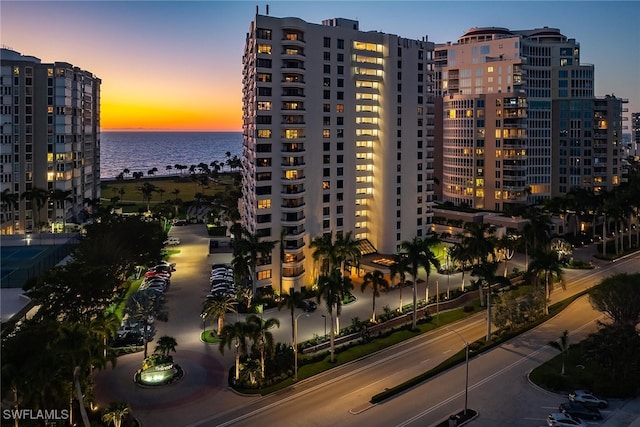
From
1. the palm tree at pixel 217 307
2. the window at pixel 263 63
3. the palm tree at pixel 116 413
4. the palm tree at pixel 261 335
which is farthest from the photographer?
the window at pixel 263 63

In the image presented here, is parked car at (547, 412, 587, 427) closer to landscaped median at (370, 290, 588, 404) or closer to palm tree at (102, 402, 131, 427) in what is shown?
landscaped median at (370, 290, 588, 404)

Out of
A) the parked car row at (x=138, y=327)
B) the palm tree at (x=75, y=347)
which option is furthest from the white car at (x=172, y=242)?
the palm tree at (x=75, y=347)

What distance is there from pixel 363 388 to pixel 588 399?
18943 mm

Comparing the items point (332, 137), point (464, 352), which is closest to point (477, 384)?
point (464, 352)

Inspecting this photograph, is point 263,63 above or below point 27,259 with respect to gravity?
above

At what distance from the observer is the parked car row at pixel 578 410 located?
41906 mm

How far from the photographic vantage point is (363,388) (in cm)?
4944

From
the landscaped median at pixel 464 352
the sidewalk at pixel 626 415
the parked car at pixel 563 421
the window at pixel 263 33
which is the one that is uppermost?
the window at pixel 263 33

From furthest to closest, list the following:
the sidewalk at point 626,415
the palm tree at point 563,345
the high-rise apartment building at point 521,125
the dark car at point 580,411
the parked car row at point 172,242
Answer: the high-rise apartment building at point 521,125 < the parked car row at point 172,242 < the palm tree at point 563,345 < the dark car at point 580,411 < the sidewalk at point 626,415

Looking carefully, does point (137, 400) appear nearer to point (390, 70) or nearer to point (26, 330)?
point (26, 330)

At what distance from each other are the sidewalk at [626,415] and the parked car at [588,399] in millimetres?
1256

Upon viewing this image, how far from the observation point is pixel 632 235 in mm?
118438

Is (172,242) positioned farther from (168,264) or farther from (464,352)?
(464,352)

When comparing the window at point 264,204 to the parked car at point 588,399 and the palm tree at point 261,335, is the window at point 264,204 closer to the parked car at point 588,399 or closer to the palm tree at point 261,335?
the palm tree at point 261,335
